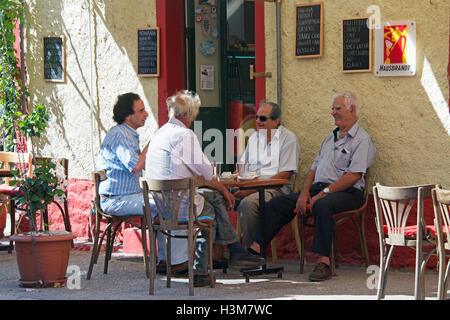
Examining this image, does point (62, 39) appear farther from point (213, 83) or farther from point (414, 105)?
point (414, 105)

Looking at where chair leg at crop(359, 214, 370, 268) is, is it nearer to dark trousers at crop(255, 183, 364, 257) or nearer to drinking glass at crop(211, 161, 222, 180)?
dark trousers at crop(255, 183, 364, 257)

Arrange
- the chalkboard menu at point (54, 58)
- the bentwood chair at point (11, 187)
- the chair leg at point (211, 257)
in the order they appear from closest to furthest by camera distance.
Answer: the chair leg at point (211, 257)
the bentwood chair at point (11, 187)
the chalkboard menu at point (54, 58)

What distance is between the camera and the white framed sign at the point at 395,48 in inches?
301

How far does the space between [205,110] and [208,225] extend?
3.33 meters

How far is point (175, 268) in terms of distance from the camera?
7422 millimetres

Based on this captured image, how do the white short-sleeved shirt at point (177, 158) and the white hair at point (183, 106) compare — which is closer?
the white short-sleeved shirt at point (177, 158)

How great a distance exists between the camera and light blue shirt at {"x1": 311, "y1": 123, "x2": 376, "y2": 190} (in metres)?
7.64

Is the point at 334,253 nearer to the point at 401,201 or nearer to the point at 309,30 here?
the point at 401,201

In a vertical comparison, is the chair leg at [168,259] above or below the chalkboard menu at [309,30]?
below

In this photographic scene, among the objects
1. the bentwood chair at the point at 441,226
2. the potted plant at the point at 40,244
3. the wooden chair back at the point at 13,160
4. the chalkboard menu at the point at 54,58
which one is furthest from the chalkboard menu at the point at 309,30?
the chalkboard menu at the point at 54,58

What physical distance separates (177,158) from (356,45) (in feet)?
6.94

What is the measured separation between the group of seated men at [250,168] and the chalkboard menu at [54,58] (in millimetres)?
2566

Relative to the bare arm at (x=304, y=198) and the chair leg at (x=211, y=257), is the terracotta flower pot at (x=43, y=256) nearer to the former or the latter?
the chair leg at (x=211, y=257)
